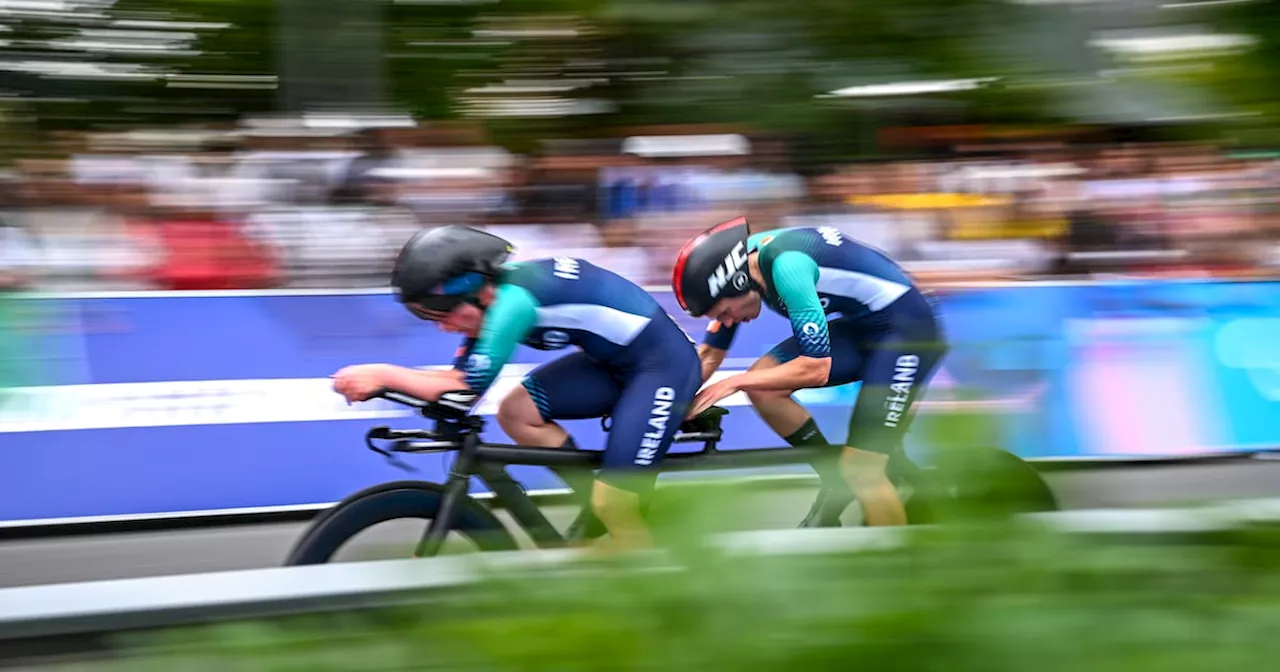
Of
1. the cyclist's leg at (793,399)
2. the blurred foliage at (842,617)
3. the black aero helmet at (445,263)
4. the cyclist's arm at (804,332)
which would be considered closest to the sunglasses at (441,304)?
the black aero helmet at (445,263)

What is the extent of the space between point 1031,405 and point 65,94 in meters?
0.96

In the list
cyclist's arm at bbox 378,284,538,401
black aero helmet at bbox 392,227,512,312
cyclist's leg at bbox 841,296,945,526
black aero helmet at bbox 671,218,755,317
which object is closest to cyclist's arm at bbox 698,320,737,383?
cyclist's arm at bbox 378,284,538,401

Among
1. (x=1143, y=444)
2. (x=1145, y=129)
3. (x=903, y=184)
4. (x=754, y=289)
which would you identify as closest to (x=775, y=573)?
(x=903, y=184)

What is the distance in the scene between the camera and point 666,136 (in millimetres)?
1351

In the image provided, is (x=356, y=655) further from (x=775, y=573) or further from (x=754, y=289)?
(x=754, y=289)

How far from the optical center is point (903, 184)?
1.34 m

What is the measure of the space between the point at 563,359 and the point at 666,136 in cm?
275

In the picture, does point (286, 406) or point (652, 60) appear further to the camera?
point (286, 406)

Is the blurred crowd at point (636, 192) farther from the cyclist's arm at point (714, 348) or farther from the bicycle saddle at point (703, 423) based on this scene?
the cyclist's arm at point (714, 348)

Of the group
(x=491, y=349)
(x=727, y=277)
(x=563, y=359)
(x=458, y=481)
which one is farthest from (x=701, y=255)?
(x=563, y=359)

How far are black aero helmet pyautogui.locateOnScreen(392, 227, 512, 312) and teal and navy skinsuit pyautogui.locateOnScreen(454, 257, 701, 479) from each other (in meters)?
0.09

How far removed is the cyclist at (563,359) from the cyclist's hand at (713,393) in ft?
0.31

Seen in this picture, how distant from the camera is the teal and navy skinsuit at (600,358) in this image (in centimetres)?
339

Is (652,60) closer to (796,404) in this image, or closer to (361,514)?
(361,514)
